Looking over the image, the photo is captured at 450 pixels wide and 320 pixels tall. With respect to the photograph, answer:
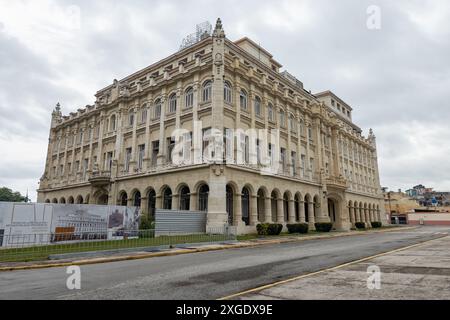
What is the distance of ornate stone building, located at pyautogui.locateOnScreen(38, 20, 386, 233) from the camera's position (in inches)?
1038

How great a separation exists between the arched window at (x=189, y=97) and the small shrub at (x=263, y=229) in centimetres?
1311

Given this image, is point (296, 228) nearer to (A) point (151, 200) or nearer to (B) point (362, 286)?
(A) point (151, 200)

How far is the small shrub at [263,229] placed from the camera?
25.5 m

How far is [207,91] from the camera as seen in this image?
27969 mm

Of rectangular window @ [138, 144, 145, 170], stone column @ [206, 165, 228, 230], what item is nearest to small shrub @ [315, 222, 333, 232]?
stone column @ [206, 165, 228, 230]

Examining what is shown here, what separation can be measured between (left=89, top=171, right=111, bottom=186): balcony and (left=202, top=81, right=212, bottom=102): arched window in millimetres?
14829

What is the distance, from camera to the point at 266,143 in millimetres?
31109

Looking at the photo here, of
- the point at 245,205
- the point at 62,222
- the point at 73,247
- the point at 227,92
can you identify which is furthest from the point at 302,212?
the point at 73,247

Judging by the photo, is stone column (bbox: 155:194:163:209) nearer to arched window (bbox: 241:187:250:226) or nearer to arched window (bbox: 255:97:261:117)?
arched window (bbox: 241:187:250:226)

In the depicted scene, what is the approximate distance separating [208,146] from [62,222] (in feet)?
40.3

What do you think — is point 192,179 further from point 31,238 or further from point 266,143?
point 31,238

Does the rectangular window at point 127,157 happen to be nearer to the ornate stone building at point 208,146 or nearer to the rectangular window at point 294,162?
the ornate stone building at point 208,146

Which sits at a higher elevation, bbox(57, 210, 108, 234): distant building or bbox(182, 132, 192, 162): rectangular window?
bbox(182, 132, 192, 162): rectangular window
